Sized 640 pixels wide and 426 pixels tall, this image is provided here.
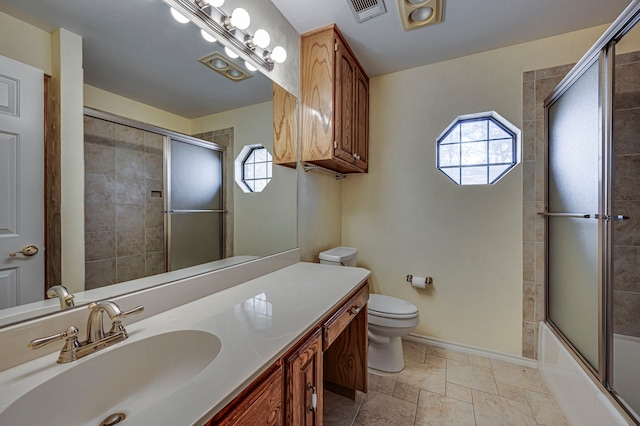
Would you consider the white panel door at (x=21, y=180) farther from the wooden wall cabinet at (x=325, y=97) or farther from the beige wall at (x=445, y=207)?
the beige wall at (x=445, y=207)

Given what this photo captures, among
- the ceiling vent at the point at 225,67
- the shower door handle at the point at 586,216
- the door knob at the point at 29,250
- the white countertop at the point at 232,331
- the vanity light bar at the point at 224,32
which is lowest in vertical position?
the white countertop at the point at 232,331

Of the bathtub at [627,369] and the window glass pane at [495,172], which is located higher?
the window glass pane at [495,172]

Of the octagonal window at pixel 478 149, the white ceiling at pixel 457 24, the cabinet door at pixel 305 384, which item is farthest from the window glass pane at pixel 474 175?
the cabinet door at pixel 305 384

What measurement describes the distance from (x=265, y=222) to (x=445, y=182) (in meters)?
1.53

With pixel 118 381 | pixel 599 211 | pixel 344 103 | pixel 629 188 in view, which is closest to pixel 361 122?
pixel 344 103

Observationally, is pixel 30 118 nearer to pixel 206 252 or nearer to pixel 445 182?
pixel 206 252

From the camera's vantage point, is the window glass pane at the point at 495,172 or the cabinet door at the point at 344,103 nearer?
the cabinet door at the point at 344,103

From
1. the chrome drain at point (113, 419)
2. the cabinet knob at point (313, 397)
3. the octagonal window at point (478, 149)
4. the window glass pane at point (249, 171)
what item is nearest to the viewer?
the chrome drain at point (113, 419)

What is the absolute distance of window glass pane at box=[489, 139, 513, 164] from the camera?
2055mm

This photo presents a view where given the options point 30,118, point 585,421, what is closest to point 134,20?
point 30,118

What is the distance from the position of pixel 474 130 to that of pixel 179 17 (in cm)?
218

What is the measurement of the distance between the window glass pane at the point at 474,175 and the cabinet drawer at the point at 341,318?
1379 millimetres

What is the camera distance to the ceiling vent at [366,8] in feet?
5.00

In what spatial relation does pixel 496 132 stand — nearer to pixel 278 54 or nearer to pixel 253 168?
pixel 278 54
